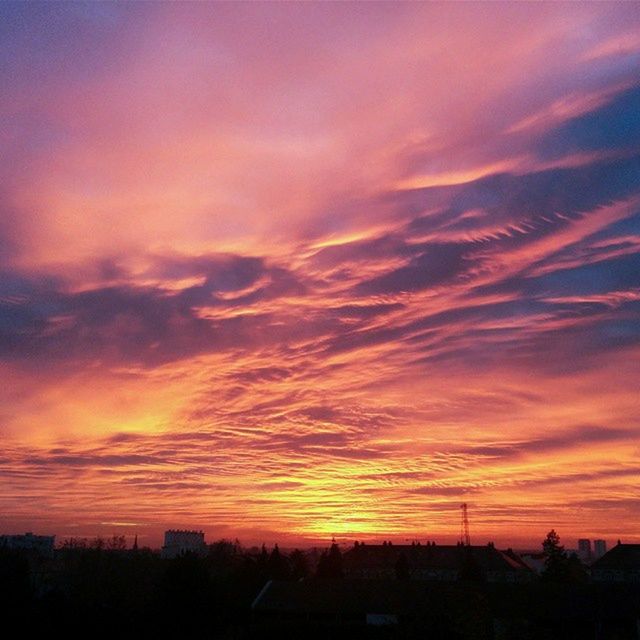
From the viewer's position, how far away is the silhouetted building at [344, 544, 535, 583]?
272 ft

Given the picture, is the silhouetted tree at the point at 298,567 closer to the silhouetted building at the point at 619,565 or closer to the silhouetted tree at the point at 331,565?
the silhouetted tree at the point at 331,565

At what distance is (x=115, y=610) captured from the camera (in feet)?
134

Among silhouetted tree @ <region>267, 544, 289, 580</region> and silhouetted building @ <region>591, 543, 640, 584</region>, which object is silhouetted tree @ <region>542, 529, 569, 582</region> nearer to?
silhouetted building @ <region>591, 543, 640, 584</region>

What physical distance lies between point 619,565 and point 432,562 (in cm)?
2160

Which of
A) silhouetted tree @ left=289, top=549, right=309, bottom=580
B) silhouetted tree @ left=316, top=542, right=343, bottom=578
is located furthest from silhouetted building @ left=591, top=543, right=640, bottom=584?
silhouetted tree @ left=289, top=549, right=309, bottom=580

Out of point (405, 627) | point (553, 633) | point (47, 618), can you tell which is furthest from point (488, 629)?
point (47, 618)

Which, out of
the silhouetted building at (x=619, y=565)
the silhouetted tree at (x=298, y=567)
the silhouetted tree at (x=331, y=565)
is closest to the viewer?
the silhouetted tree at (x=298, y=567)

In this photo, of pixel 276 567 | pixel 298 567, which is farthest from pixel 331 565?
pixel 276 567

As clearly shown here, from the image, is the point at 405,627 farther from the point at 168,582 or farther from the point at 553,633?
the point at 168,582

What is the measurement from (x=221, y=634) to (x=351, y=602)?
344 inches

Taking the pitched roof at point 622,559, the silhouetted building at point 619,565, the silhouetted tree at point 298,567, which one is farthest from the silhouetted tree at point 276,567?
the pitched roof at point 622,559

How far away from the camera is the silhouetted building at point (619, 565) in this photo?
269 ft

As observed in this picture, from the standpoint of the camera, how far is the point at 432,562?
87875 millimetres

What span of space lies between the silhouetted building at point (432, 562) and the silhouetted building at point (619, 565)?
308 inches
